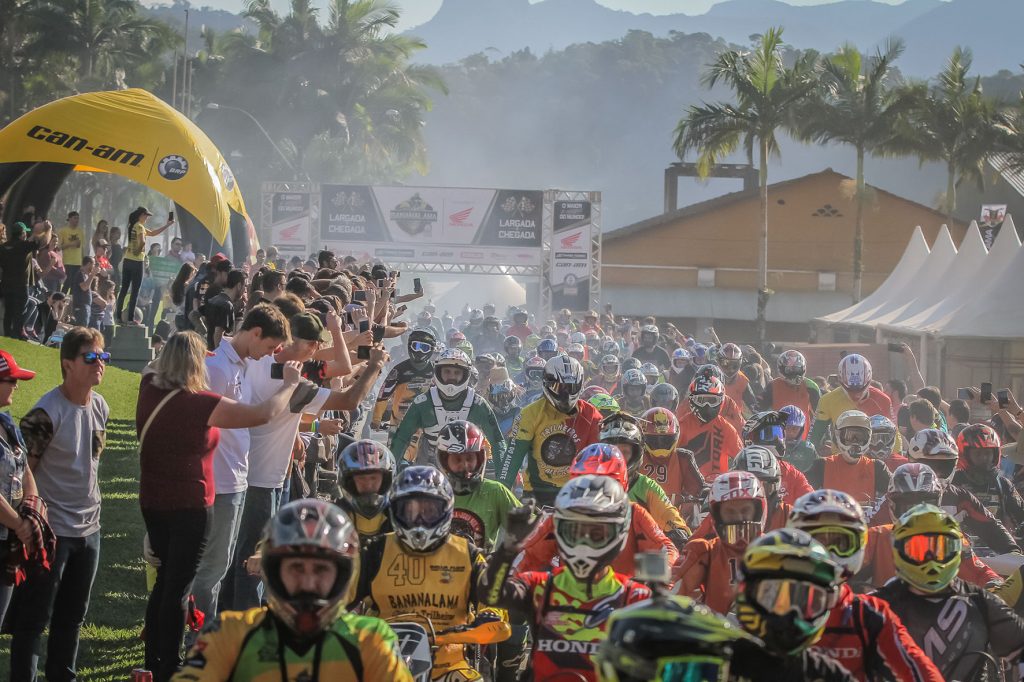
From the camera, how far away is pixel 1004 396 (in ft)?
49.2

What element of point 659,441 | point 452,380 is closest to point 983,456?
point 659,441

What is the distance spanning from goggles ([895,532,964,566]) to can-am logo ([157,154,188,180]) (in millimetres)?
18179

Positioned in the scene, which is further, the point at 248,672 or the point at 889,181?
the point at 889,181

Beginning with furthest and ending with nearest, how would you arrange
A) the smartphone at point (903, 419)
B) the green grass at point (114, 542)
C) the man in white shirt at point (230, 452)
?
the smartphone at point (903, 419), the green grass at point (114, 542), the man in white shirt at point (230, 452)

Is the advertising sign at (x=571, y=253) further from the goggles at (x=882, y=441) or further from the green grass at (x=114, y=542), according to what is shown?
the goggles at (x=882, y=441)

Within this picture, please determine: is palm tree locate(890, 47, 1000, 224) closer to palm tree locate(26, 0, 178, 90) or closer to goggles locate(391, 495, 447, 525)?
palm tree locate(26, 0, 178, 90)

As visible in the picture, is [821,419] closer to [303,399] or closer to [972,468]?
[972,468]

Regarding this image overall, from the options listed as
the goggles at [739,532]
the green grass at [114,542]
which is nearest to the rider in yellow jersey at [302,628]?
the goggles at [739,532]

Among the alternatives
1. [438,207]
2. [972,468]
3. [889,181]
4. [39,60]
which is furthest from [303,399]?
[889,181]

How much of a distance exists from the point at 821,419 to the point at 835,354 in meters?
13.6

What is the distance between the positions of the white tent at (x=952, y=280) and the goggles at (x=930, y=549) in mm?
23549

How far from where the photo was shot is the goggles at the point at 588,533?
23.1 feet

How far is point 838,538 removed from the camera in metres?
7.33

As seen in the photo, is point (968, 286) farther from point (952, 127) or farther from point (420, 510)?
point (420, 510)
